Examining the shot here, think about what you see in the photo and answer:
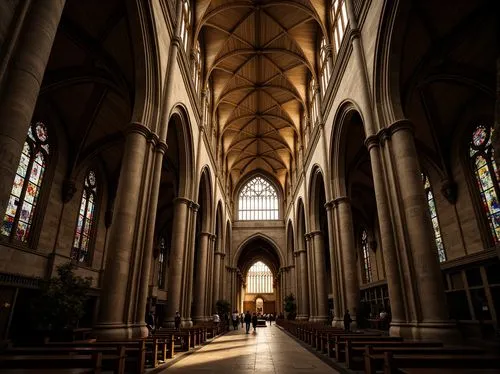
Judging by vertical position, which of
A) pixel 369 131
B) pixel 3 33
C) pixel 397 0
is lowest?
pixel 3 33

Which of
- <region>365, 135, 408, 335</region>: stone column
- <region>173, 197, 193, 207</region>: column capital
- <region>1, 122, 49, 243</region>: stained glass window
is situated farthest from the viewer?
<region>173, 197, 193, 207</region>: column capital

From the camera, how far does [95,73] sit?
41.7ft

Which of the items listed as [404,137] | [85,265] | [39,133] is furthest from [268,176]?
[404,137]

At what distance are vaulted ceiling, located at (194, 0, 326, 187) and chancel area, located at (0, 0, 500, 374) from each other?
14 centimetres

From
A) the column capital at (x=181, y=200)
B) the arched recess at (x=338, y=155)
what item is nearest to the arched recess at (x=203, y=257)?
the column capital at (x=181, y=200)

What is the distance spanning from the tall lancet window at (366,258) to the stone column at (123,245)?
23.0m

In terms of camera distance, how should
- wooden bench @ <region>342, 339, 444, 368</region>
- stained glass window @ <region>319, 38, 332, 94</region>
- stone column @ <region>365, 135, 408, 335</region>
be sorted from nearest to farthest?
wooden bench @ <region>342, 339, 444, 368</region> < stone column @ <region>365, 135, 408, 335</region> < stained glass window @ <region>319, 38, 332, 94</region>

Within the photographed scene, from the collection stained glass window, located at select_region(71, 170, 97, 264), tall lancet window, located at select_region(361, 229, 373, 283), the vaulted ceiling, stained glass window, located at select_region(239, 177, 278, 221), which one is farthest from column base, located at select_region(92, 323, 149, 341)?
stained glass window, located at select_region(239, 177, 278, 221)

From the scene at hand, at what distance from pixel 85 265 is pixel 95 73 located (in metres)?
10.4

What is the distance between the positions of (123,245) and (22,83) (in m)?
5.06

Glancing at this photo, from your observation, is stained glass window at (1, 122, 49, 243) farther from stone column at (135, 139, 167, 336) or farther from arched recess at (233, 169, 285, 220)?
arched recess at (233, 169, 285, 220)

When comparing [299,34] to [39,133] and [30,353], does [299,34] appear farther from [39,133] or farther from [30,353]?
[30,353]

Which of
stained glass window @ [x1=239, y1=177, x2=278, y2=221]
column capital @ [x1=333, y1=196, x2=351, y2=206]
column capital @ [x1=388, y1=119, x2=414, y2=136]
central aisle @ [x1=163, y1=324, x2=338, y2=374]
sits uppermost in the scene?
stained glass window @ [x1=239, y1=177, x2=278, y2=221]

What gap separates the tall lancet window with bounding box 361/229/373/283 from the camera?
27391 mm
